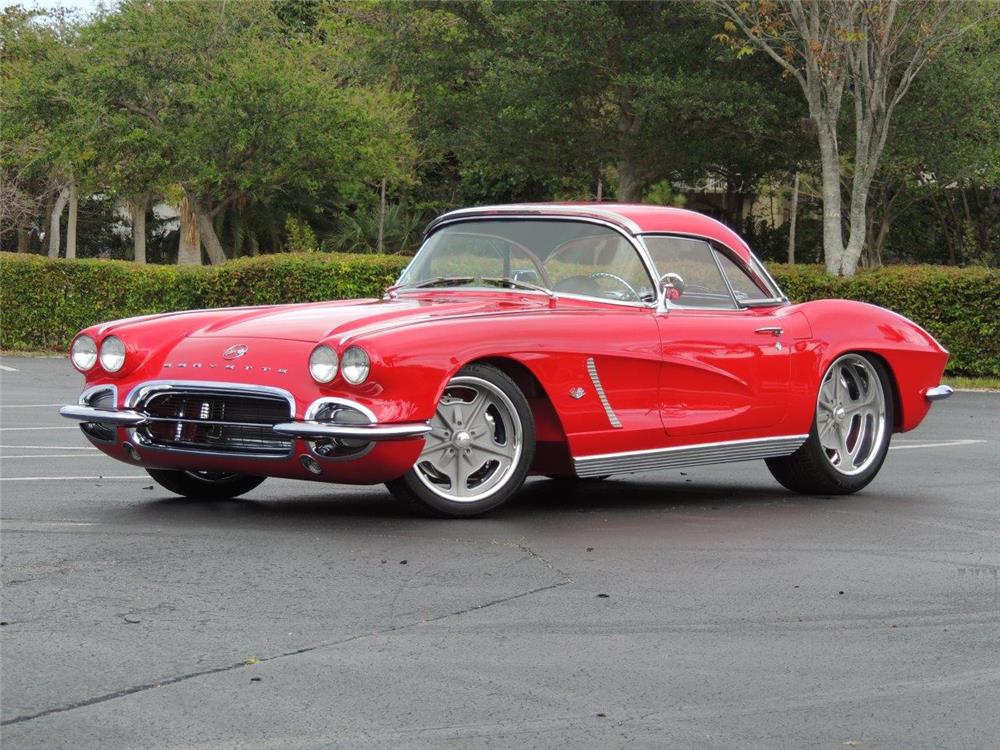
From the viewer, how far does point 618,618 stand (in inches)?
227

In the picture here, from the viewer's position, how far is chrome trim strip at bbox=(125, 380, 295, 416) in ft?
24.6

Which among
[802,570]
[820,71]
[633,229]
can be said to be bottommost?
[802,570]

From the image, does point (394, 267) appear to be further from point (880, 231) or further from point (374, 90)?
point (880, 231)

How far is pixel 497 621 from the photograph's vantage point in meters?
5.66

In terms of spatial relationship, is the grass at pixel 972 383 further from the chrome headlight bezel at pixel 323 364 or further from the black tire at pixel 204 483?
the chrome headlight bezel at pixel 323 364

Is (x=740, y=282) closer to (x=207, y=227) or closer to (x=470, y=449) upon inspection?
(x=470, y=449)

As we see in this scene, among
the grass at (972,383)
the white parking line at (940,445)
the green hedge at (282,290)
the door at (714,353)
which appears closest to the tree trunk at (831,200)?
the green hedge at (282,290)

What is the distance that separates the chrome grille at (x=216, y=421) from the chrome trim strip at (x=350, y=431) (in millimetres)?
119

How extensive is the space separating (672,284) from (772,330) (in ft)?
2.19

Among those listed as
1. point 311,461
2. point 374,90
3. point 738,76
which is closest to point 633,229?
point 311,461

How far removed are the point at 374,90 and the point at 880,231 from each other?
44.7 ft

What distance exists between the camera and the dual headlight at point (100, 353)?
26.8 ft

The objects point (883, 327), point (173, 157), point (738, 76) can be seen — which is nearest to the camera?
point (883, 327)

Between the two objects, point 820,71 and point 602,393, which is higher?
point 820,71
